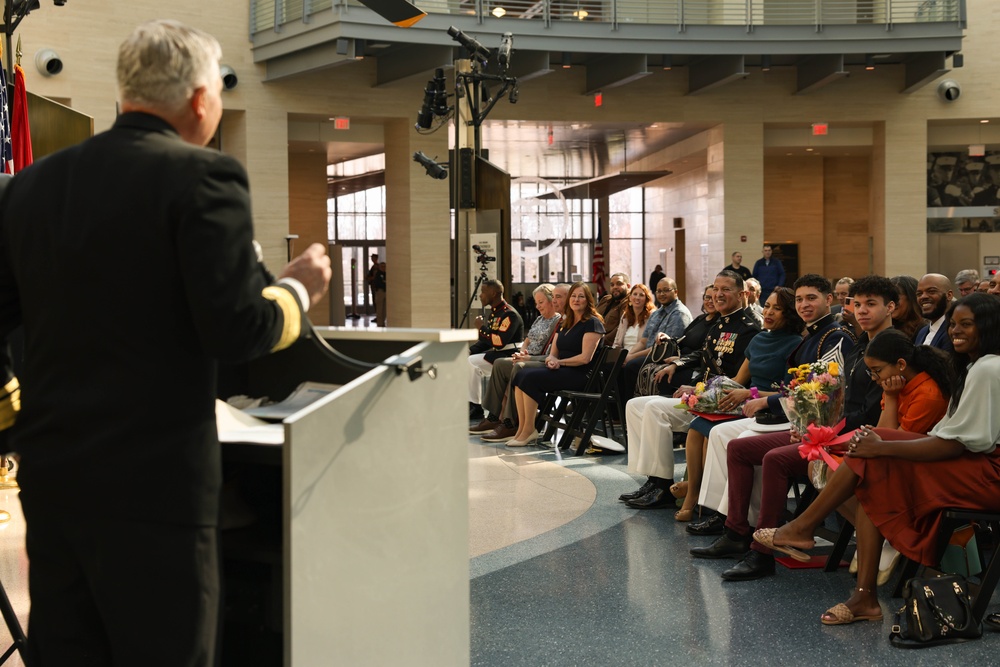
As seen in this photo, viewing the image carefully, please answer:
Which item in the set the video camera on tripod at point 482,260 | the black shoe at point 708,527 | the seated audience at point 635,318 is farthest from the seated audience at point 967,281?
the video camera on tripod at point 482,260

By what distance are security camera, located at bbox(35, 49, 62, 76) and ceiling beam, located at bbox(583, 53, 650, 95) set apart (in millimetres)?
9293

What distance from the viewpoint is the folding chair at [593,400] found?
26.9 ft

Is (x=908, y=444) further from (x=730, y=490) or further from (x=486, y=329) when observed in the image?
(x=486, y=329)

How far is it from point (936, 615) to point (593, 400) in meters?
4.88

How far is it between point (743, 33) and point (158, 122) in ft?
56.9

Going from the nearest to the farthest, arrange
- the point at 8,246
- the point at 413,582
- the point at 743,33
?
the point at 8,246 < the point at 413,582 < the point at 743,33

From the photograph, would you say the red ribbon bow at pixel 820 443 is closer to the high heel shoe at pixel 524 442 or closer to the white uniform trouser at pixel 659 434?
the white uniform trouser at pixel 659 434

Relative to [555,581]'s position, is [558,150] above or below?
above

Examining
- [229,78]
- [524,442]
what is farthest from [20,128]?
[229,78]

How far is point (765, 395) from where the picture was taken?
5.52 metres

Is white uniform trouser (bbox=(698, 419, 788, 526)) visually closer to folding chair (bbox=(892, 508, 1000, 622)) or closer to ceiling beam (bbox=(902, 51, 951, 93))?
folding chair (bbox=(892, 508, 1000, 622))

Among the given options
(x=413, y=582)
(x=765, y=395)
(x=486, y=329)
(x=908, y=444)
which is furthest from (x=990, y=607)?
(x=486, y=329)

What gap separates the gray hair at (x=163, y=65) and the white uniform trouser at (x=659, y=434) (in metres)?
4.68

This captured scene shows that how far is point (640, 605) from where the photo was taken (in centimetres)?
425
